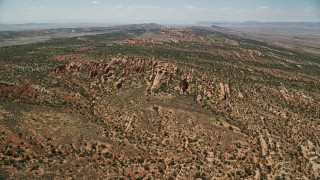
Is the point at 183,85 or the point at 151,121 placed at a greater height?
the point at 183,85

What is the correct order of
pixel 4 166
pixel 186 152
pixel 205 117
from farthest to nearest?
pixel 205 117
pixel 186 152
pixel 4 166

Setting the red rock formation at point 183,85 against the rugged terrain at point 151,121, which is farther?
the red rock formation at point 183,85

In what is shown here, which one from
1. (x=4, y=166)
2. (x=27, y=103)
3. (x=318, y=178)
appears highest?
(x=27, y=103)

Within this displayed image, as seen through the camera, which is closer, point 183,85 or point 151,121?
point 151,121

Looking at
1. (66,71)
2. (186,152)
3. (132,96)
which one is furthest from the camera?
(66,71)

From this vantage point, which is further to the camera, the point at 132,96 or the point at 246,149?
the point at 132,96

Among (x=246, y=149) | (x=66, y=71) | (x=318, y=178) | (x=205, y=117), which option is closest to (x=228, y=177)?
(x=246, y=149)

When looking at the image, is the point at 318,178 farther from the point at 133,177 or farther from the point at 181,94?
the point at 181,94

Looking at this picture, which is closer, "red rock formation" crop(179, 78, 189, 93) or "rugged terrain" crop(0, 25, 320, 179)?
"rugged terrain" crop(0, 25, 320, 179)
